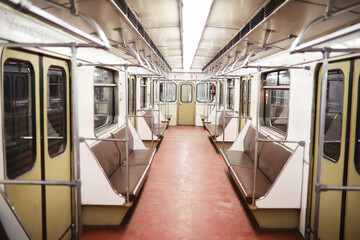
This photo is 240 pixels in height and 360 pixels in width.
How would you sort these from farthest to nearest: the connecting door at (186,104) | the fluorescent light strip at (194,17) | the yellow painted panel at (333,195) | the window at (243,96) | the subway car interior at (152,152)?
the connecting door at (186,104)
the window at (243,96)
the fluorescent light strip at (194,17)
the yellow painted panel at (333,195)
the subway car interior at (152,152)

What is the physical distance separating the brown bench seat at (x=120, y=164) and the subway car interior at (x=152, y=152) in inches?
0.9

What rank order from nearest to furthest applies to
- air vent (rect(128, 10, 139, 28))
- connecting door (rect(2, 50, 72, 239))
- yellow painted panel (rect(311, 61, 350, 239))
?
connecting door (rect(2, 50, 72, 239)) < yellow painted panel (rect(311, 61, 350, 239)) < air vent (rect(128, 10, 139, 28))

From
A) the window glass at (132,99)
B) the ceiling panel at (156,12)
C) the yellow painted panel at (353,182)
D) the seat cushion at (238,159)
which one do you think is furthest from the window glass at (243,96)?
the yellow painted panel at (353,182)

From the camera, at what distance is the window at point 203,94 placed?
13.1m

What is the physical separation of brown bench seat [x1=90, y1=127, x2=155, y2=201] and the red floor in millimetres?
391

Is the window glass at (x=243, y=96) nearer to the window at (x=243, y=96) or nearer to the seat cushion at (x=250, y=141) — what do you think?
the window at (x=243, y=96)

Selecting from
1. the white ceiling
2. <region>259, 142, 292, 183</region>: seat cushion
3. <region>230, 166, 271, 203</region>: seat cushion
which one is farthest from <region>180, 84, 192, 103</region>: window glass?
<region>259, 142, 292, 183</region>: seat cushion

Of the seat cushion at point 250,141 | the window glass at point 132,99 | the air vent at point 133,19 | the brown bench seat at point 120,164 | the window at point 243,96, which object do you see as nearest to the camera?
the air vent at point 133,19

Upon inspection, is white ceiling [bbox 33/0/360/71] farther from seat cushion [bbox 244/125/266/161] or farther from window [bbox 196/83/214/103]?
window [bbox 196/83/214/103]

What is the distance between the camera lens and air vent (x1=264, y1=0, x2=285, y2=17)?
2613mm

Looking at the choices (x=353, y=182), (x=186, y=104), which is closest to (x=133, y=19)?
(x=353, y=182)

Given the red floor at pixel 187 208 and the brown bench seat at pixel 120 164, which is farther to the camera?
the brown bench seat at pixel 120 164

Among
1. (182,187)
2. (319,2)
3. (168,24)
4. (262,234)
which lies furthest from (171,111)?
(319,2)

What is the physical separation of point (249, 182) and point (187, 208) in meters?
0.95
